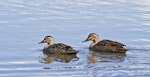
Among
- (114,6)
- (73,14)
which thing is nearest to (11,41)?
(73,14)

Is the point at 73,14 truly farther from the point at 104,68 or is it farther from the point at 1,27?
the point at 104,68

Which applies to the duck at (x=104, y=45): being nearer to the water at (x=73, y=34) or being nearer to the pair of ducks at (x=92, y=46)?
the pair of ducks at (x=92, y=46)

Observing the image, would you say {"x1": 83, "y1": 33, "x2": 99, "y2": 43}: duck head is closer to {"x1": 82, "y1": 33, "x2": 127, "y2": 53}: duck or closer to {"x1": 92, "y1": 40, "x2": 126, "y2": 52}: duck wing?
{"x1": 82, "y1": 33, "x2": 127, "y2": 53}: duck

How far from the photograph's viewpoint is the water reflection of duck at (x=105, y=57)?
15.8 meters

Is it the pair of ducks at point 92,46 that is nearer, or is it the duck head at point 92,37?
the pair of ducks at point 92,46

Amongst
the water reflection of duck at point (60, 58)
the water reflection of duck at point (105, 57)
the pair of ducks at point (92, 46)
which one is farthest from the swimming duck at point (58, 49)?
the water reflection of duck at point (105, 57)

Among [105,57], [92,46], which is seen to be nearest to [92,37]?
[92,46]

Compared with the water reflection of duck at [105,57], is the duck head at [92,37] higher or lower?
higher

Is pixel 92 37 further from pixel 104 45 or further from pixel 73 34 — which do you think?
pixel 73 34

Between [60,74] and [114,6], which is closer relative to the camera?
[60,74]

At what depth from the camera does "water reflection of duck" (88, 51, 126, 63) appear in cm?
1584

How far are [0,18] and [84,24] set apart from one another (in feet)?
10.2

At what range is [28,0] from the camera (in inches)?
1022

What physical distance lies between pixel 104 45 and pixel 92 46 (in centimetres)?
37
